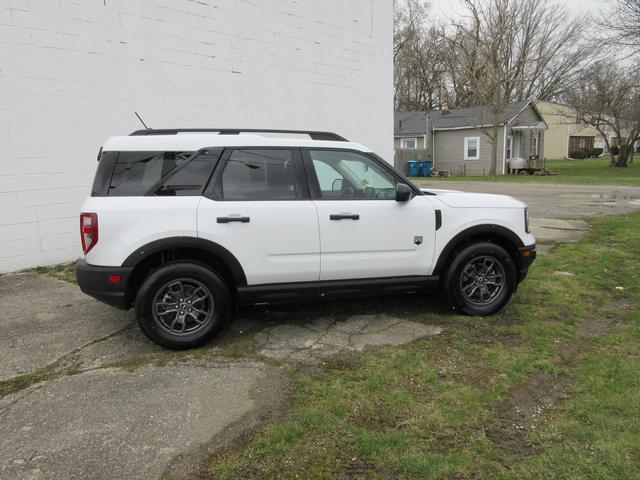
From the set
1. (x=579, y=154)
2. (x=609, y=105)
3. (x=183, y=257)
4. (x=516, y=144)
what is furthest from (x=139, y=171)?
(x=579, y=154)

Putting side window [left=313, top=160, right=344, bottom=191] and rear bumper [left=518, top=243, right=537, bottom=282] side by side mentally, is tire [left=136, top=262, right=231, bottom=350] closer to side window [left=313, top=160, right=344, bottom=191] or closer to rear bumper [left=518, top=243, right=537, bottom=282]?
side window [left=313, top=160, right=344, bottom=191]

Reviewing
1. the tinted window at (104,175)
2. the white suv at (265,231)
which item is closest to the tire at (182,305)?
the white suv at (265,231)

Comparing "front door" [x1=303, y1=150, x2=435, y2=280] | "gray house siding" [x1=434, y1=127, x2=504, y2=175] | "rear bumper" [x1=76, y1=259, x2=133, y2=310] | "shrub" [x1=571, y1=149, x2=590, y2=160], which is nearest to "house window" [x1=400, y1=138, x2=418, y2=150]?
"gray house siding" [x1=434, y1=127, x2=504, y2=175]

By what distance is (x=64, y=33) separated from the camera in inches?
271

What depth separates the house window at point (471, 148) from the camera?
3064 cm

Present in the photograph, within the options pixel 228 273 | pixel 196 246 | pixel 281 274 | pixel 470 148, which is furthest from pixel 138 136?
pixel 470 148

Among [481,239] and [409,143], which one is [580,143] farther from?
[481,239]

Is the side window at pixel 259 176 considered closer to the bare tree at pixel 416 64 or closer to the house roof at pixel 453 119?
the house roof at pixel 453 119

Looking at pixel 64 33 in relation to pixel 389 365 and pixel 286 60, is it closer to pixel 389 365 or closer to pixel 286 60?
pixel 286 60

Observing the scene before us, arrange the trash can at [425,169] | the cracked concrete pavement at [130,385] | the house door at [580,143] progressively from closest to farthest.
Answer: the cracked concrete pavement at [130,385] < the trash can at [425,169] < the house door at [580,143]

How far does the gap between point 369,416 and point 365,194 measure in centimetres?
214

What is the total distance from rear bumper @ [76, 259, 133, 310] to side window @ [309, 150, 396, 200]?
193 cm

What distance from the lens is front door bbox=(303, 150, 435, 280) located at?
4.34 m

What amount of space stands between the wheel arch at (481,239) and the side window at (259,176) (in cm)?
155
